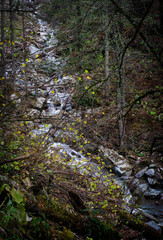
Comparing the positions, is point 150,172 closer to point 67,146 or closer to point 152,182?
point 152,182

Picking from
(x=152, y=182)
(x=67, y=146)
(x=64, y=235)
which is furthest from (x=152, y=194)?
(x=64, y=235)

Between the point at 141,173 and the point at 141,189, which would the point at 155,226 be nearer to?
the point at 141,189

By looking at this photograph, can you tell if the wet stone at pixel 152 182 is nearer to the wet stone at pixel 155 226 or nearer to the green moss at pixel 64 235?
the wet stone at pixel 155 226

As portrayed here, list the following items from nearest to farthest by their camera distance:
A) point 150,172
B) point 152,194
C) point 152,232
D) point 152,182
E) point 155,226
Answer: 1. point 152,232
2. point 155,226
3. point 152,194
4. point 152,182
5. point 150,172

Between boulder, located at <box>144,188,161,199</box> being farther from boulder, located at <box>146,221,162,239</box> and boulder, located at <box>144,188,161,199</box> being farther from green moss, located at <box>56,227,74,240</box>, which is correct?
green moss, located at <box>56,227,74,240</box>

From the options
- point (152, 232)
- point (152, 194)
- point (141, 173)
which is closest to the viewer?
point (152, 232)

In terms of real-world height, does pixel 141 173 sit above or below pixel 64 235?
below

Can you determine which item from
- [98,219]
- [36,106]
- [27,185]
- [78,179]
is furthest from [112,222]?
[36,106]

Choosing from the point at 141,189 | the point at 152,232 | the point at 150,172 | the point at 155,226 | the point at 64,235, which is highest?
the point at 64,235

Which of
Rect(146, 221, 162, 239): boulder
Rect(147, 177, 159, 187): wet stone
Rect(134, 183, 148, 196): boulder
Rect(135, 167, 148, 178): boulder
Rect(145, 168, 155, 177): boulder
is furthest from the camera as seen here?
Rect(135, 167, 148, 178): boulder

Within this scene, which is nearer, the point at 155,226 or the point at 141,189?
the point at 155,226

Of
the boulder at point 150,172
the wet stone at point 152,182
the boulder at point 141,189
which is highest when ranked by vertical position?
the boulder at point 150,172

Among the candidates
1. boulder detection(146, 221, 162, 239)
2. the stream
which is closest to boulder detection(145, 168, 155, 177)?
the stream

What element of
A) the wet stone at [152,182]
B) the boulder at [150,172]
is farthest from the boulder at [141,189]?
the boulder at [150,172]
